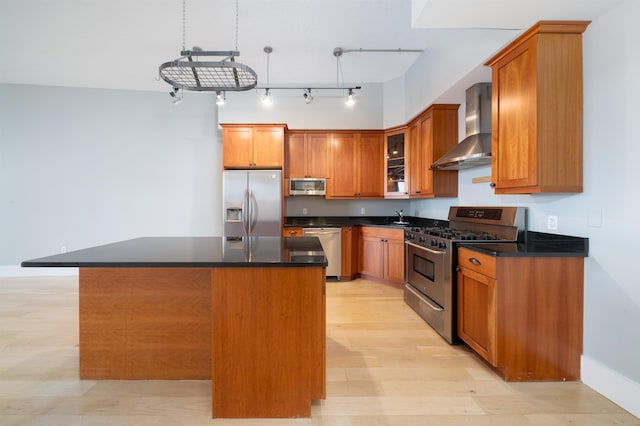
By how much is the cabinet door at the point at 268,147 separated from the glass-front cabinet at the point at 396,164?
68.0 inches

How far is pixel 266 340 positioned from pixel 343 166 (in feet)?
12.2

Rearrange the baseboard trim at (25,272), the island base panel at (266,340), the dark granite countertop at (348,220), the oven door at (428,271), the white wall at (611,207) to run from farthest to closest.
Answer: the dark granite countertop at (348,220), the baseboard trim at (25,272), the oven door at (428,271), the white wall at (611,207), the island base panel at (266,340)

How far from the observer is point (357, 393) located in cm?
196

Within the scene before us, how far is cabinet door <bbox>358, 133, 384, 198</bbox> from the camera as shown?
504cm

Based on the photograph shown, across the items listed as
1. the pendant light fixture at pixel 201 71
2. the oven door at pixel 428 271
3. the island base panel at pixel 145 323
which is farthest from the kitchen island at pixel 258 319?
the oven door at pixel 428 271

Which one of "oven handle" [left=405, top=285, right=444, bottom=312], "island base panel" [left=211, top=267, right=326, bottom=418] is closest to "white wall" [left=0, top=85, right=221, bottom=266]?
"oven handle" [left=405, top=285, right=444, bottom=312]

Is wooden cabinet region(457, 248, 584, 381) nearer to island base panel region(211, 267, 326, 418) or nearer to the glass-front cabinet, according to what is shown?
island base panel region(211, 267, 326, 418)

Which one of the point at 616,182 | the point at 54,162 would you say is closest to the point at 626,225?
the point at 616,182

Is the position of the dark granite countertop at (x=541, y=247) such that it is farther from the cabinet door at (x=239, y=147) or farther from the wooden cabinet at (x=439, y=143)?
the cabinet door at (x=239, y=147)

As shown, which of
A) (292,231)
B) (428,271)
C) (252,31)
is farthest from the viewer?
(292,231)

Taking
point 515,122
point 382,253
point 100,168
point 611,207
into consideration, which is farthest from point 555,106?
point 100,168

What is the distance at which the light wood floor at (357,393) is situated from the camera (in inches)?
68.1

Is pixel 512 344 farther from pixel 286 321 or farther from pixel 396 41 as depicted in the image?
pixel 396 41

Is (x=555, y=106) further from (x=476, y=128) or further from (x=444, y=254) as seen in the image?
(x=444, y=254)
